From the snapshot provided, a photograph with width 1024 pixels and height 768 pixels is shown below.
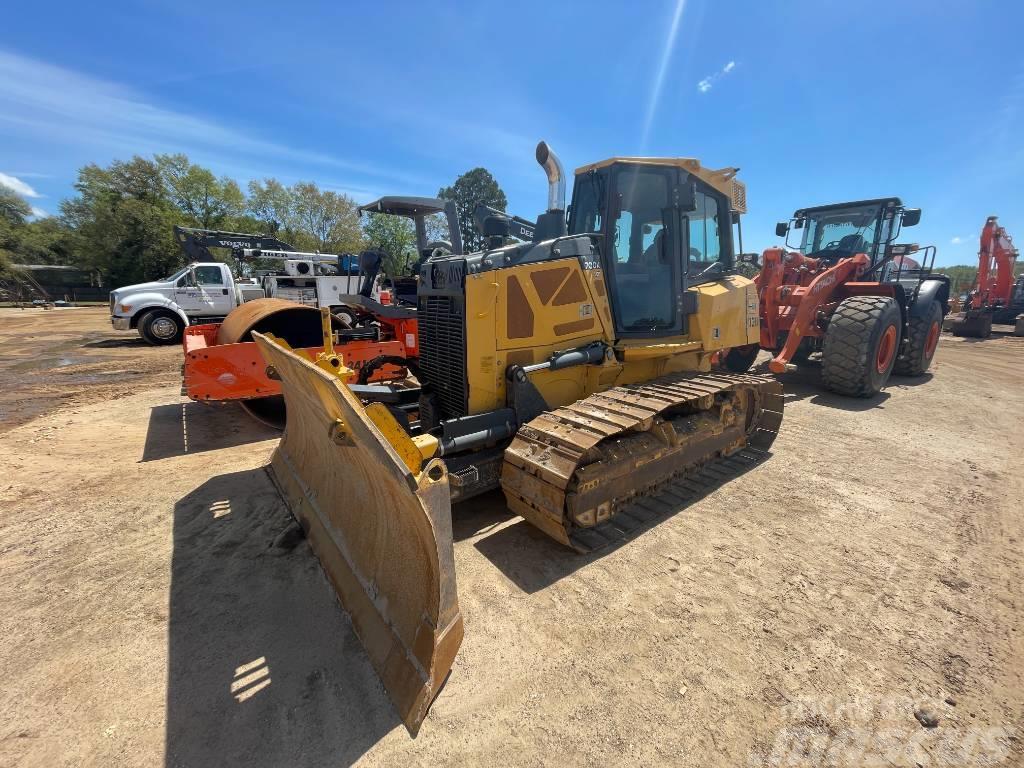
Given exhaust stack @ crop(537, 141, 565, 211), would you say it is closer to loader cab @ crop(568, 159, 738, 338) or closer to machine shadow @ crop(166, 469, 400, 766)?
loader cab @ crop(568, 159, 738, 338)

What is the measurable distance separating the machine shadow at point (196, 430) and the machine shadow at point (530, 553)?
334 centimetres

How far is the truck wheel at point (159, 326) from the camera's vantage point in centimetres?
1241

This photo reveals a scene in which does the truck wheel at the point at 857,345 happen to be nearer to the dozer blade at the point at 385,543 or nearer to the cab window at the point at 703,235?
the cab window at the point at 703,235

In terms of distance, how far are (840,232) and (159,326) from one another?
1694 centimetres

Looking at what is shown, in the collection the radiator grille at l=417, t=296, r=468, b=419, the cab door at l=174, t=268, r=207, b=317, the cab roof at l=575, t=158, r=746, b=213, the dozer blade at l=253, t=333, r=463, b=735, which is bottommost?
the dozer blade at l=253, t=333, r=463, b=735

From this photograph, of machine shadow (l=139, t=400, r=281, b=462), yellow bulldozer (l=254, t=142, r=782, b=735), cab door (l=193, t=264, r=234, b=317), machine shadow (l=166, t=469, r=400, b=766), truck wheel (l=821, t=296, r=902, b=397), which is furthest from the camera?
cab door (l=193, t=264, r=234, b=317)

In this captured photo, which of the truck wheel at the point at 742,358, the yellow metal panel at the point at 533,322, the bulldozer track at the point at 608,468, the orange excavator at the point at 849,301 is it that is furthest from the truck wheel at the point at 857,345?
the yellow metal panel at the point at 533,322

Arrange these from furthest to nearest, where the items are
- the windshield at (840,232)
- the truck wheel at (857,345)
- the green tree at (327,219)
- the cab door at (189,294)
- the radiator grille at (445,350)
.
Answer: the green tree at (327,219) → the cab door at (189,294) → the windshield at (840,232) → the truck wheel at (857,345) → the radiator grille at (445,350)

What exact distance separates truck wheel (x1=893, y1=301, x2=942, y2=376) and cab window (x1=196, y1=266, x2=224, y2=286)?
55.1ft

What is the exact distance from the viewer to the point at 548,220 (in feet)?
13.5

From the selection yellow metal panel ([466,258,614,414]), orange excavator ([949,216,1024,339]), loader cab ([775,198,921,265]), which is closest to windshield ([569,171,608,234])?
yellow metal panel ([466,258,614,414])

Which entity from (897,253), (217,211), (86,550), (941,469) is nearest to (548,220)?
(86,550)

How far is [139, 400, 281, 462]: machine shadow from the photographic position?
193 inches

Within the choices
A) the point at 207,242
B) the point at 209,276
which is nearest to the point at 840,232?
the point at 209,276
